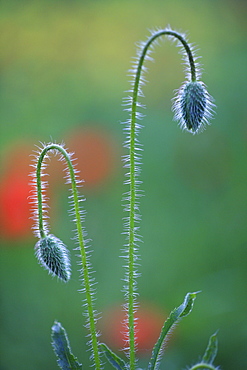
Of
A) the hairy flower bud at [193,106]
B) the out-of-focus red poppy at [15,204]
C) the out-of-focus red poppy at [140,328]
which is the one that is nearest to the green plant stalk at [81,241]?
the hairy flower bud at [193,106]

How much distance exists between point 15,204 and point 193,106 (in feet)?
4.40

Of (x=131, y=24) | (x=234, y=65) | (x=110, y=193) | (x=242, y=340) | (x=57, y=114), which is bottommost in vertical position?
(x=242, y=340)

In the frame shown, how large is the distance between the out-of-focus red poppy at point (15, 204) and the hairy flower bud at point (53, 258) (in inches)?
45.2

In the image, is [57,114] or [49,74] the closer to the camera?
[57,114]

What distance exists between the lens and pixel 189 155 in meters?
3.41

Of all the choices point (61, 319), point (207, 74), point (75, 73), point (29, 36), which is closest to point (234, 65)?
point (207, 74)

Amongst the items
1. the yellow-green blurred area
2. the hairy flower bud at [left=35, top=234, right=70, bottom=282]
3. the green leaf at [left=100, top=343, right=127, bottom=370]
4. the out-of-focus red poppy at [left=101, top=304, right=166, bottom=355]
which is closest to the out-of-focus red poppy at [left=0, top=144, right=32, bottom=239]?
the yellow-green blurred area

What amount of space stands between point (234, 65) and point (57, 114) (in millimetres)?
1237

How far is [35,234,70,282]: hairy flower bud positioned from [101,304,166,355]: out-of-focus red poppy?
803mm

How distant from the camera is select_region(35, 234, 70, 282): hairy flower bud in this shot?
152cm

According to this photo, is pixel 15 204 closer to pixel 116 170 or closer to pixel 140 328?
pixel 116 170

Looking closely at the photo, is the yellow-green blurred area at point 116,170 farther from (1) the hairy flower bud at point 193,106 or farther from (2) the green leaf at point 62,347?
(1) the hairy flower bud at point 193,106

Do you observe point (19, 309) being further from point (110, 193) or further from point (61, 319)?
point (110, 193)

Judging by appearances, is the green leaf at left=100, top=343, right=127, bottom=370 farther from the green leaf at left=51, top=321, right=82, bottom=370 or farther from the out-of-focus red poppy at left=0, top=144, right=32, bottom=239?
the out-of-focus red poppy at left=0, top=144, right=32, bottom=239
